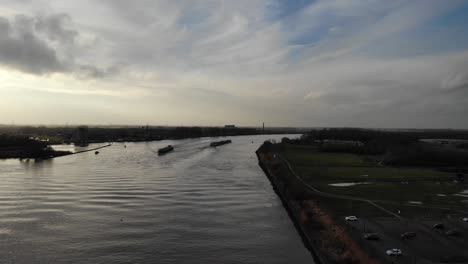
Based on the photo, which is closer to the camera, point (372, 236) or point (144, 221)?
point (372, 236)

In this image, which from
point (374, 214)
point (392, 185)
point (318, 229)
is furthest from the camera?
point (392, 185)

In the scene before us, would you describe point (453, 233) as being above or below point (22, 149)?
below

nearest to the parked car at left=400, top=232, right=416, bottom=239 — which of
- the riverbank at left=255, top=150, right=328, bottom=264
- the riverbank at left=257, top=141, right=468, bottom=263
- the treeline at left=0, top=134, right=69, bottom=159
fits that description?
the riverbank at left=257, top=141, right=468, bottom=263

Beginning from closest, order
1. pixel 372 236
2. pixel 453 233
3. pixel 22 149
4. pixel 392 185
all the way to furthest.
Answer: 1. pixel 372 236
2. pixel 453 233
3. pixel 392 185
4. pixel 22 149

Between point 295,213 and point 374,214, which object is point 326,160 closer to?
point 295,213

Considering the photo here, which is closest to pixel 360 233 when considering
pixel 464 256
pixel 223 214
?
pixel 464 256

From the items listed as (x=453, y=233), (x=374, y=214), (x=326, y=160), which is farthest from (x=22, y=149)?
(x=453, y=233)

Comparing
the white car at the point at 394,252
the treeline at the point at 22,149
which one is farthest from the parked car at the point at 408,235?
the treeline at the point at 22,149

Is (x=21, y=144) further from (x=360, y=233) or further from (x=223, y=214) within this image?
(x=360, y=233)

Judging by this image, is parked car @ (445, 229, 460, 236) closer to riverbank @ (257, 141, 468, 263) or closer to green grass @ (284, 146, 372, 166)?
riverbank @ (257, 141, 468, 263)
